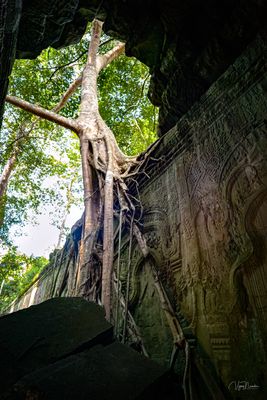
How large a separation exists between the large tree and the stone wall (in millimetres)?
476

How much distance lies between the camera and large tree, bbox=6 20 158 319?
313cm

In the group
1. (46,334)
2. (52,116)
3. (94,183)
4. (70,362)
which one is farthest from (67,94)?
(70,362)

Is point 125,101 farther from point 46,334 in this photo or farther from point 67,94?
point 46,334

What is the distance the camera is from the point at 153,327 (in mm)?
2600

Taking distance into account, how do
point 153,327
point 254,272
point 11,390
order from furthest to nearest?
point 153,327 → point 254,272 → point 11,390

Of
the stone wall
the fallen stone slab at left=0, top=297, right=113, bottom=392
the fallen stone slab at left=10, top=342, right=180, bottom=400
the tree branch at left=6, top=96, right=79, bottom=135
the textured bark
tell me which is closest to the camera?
the fallen stone slab at left=10, top=342, right=180, bottom=400

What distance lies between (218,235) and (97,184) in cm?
259

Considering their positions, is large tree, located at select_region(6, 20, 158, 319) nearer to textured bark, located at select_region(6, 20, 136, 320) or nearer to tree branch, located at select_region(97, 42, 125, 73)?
textured bark, located at select_region(6, 20, 136, 320)

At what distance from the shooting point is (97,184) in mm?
4227

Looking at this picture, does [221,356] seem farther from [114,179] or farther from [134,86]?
[134,86]

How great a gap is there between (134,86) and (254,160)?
6595mm

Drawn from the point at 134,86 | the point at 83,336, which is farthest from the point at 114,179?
the point at 134,86
